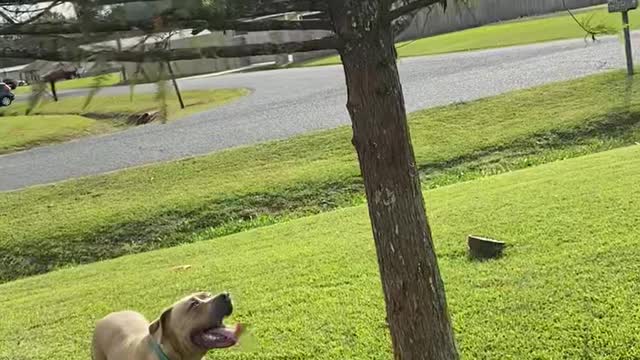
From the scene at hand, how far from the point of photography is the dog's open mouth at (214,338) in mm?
3979

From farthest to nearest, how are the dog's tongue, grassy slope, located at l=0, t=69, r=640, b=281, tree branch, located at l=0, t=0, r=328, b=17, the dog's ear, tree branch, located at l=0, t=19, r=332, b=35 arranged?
1. grassy slope, located at l=0, t=69, r=640, b=281
2. the dog's ear
3. the dog's tongue
4. tree branch, located at l=0, t=0, r=328, b=17
5. tree branch, located at l=0, t=19, r=332, b=35

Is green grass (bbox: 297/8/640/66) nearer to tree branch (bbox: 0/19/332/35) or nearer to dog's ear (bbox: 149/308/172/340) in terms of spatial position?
dog's ear (bbox: 149/308/172/340)

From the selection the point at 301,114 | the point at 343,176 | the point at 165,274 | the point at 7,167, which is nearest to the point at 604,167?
the point at 343,176

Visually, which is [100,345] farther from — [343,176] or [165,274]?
[343,176]

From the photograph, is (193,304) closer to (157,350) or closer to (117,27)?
(157,350)

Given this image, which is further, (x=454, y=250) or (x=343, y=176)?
(x=343, y=176)

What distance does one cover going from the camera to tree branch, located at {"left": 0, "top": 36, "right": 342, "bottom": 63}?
8.98ft

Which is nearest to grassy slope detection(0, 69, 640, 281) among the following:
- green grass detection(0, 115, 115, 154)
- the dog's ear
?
the dog's ear

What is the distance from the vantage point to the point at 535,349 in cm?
476

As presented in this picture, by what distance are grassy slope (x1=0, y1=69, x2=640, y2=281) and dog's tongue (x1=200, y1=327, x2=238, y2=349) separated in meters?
6.76

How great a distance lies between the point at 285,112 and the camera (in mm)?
19203

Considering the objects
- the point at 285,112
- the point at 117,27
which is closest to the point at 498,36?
the point at 285,112

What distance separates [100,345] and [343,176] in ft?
24.5

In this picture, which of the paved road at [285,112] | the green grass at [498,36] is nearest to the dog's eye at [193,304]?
the paved road at [285,112]
